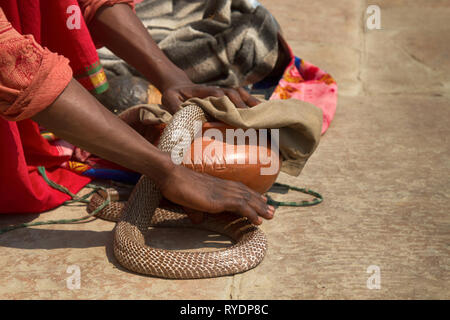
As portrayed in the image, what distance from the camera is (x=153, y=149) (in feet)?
9.12

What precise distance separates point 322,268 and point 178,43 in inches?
114

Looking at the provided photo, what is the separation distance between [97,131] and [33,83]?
346 millimetres

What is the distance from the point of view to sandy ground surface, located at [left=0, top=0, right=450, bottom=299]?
2662 millimetres

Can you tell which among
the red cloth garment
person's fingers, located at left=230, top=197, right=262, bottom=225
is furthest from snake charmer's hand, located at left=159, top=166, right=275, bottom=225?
the red cloth garment

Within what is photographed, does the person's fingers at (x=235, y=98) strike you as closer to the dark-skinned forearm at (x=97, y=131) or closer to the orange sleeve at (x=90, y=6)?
the dark-skinned forearm at (x=97, y=131)

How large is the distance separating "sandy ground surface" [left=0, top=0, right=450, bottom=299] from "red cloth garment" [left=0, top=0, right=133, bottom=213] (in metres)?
0.20

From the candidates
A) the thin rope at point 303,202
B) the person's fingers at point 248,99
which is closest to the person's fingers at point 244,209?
the thin rope at point 303,202

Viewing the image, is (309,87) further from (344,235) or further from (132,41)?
(344,235)

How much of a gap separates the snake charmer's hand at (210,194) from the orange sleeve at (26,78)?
67 centimetres

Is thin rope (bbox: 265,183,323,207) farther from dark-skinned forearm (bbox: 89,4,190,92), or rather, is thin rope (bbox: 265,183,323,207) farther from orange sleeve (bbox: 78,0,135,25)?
orange sleeve (bbox: 78,0,135,25)

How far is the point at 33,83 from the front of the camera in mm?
2518

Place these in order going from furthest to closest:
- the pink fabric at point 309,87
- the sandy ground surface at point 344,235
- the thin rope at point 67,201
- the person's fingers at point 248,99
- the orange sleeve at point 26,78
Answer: the pink fabric at point 309,87 → the person's fingers at point 248,99 → the thin rope at point 67,201 → the sandy ground surface at point 344,235 → the orange sleeve at point 26,78

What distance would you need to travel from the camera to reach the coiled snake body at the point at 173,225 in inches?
107
